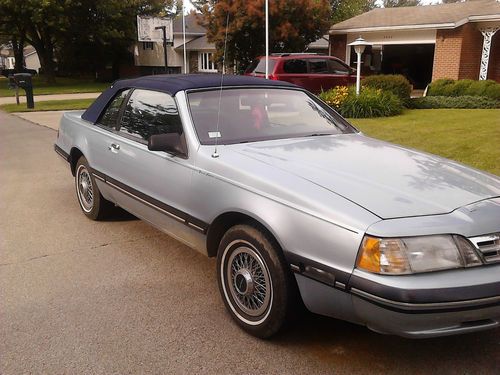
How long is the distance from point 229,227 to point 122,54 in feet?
141

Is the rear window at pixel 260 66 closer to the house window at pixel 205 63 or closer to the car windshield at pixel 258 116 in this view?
the car windshield at pixel 258 116

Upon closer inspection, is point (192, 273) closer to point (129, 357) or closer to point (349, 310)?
point (129, 357)

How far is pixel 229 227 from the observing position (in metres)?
3.50

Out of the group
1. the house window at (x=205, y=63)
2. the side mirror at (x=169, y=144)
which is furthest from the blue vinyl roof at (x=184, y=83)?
the house window at (x=205, y=63)

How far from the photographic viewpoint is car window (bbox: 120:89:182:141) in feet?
13.6

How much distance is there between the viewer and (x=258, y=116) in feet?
13.9

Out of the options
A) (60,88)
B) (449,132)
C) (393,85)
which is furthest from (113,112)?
(60,88)

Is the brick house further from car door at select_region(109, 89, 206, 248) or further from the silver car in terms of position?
car door at select_region(109, 89, 206, 248)

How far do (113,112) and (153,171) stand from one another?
51.3 inches

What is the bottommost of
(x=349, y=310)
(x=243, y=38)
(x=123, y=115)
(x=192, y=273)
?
(x=192, y=273)

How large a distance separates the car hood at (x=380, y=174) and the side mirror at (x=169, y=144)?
1.36 feet

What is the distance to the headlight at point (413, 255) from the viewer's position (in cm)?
255

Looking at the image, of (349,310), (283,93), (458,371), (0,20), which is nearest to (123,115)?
(283,93)

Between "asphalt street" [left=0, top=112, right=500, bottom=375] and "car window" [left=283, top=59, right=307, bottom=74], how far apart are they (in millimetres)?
12370
